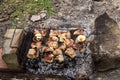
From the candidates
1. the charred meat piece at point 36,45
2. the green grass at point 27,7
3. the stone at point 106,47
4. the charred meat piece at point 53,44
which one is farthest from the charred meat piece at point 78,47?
the green grass at point 27,7

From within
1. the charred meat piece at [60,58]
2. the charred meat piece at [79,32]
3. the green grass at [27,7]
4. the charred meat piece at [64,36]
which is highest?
the green grass at [27,7]

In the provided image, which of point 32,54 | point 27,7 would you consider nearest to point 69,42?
point 32,54

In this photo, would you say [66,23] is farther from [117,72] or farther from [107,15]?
[117,72]

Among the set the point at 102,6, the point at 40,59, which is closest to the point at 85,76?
→ the point at 40,59

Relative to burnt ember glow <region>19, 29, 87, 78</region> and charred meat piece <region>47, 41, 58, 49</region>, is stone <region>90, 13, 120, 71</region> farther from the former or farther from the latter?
charred meat piece <region>47, 41, 58, 49</region>

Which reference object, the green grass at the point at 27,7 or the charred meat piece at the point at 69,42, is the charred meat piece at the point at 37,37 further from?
the green grass at the point at 27,7

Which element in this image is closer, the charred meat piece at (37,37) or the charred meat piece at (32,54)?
the charred meat piece at (32,54)

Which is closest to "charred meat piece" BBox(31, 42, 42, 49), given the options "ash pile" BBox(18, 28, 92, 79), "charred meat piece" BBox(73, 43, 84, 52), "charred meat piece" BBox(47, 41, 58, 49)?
"ash pile" BBox(18, 28, 92, 79)

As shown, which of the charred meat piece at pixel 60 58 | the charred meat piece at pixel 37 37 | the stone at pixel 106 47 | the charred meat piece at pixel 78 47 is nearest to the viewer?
the stone at pixel 106 47

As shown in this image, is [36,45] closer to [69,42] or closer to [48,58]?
[48,58]
